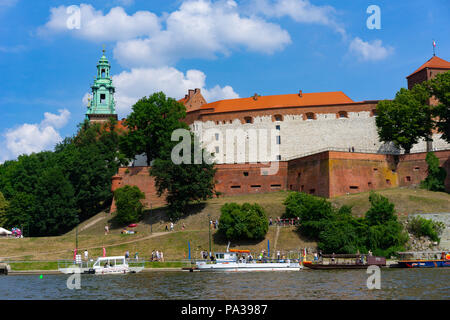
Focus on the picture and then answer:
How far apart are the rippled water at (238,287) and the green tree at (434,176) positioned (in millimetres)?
19667

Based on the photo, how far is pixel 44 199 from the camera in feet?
213

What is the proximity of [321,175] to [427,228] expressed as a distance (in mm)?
14639

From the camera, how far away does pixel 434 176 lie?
57.5 m

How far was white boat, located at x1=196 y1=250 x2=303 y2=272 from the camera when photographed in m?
41.4

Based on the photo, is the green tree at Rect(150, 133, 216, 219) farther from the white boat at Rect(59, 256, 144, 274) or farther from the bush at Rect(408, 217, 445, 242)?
the bush at Rect(408, 217, 445, 242)

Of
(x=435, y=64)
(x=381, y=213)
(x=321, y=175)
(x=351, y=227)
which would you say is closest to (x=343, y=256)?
(x=351, y=227)

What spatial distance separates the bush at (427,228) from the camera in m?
47.0

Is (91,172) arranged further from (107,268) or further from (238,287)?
(238,287)

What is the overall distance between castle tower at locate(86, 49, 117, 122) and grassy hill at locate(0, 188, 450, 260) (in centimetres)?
4463
